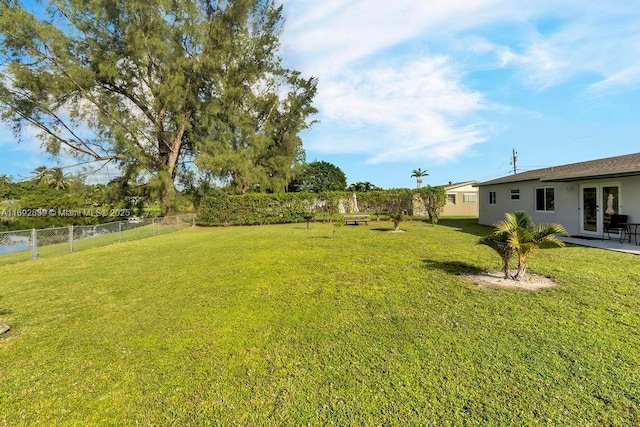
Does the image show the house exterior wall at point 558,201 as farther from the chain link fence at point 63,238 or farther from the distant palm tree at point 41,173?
the distant palm tree at point 41,173

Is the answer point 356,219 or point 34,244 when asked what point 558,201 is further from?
point 34,244

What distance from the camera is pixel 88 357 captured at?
10.9ft

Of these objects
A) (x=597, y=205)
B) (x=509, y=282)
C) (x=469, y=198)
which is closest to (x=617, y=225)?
(x=597, y=205)

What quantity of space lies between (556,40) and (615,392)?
459 inches

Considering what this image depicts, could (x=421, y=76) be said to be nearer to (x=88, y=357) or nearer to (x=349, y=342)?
(x=349, y=342)

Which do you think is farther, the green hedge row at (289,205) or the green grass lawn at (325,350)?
the green hedge row at (289,205)

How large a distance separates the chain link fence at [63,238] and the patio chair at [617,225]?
19072 millimetres

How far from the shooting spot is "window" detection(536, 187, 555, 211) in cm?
1306

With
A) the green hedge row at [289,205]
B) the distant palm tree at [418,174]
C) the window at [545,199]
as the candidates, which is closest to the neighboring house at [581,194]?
the window at [545,199]

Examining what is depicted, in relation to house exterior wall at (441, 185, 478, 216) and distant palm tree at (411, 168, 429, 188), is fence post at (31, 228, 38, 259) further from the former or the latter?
distant palm tree at (411, 168, 429, 188)

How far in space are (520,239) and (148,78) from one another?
2553cm

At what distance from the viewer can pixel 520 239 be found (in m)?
5.49

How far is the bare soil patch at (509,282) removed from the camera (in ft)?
17.4

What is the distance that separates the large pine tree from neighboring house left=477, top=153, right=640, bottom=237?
18502 mm
